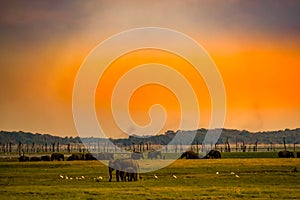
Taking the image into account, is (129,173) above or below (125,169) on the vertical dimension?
below

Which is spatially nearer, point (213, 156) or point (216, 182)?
point (216, 182)

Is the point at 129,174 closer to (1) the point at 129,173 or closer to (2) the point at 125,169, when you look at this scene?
(1) the point at 129,173

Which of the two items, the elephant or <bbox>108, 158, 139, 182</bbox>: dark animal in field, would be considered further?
<bbox>108, 158, 139, 182</bbox>: dark animal in field

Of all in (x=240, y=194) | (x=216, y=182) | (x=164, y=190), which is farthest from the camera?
(x=216, y=182)

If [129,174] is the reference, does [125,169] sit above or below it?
above

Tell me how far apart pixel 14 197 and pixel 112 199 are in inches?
255

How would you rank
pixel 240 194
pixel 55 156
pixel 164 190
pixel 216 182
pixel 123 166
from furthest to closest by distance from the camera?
pixel 55 156 → pixel 123 166 → pixel 216 182 → pixel 164 190 → pixel 240 194

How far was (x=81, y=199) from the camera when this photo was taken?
33406 millimetres

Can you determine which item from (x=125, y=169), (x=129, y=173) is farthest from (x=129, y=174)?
(x=125, y=169)

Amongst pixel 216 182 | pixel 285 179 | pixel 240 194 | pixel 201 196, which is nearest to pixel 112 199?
pixel 201 196

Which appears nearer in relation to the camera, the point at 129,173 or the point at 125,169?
the point at 129,173

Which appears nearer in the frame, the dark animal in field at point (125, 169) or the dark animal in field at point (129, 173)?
the dark animal in field at point (129, 173)

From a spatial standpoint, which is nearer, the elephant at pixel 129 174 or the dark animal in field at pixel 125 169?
the elephant at pixel 129 174

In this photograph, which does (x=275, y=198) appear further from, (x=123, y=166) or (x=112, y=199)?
(x=123, y=166)
